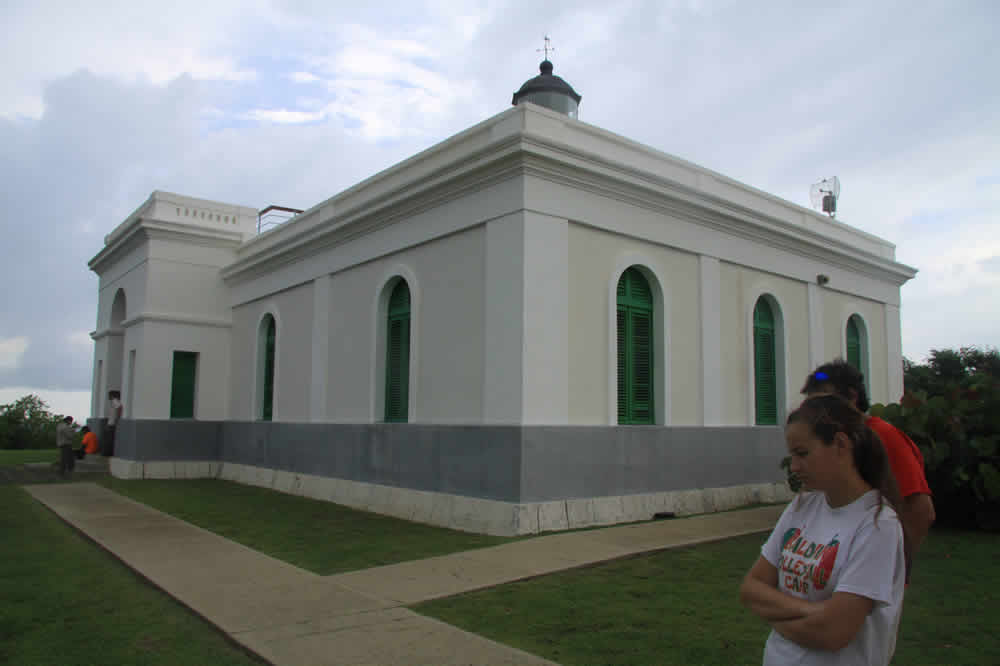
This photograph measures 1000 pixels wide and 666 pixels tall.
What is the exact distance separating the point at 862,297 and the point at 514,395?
10.5m

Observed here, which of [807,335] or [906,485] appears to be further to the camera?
[807,335]

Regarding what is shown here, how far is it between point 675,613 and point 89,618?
462 cm

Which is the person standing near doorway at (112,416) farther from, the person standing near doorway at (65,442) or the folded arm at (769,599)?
the folded arm at (769,599)

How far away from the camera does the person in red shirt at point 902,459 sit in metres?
2.92

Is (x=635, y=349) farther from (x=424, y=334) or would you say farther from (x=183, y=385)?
(x=183, y=385)

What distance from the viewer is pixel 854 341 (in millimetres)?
16578

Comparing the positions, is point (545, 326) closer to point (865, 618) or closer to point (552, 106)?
point (865, 618)

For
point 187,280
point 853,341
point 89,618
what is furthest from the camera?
point 187,280

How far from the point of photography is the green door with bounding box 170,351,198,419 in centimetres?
1878

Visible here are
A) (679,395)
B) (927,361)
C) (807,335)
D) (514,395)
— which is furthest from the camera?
(927,361)

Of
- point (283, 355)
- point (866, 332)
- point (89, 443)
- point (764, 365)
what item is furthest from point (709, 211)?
point (89, 443)

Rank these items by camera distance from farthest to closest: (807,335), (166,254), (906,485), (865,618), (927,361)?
(927,361) < (166,254) < (807,335) < (906,485) < (865,618)

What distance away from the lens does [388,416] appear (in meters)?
12.9

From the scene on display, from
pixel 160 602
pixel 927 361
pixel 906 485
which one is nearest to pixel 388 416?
pixel 160 602
